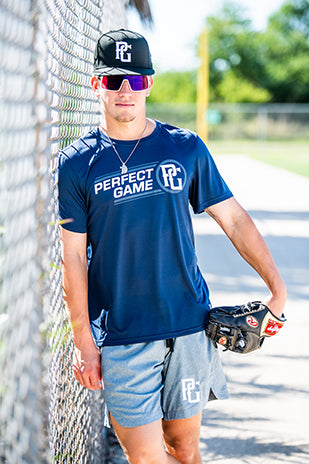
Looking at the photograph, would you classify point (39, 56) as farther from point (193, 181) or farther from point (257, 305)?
point (257, 305)

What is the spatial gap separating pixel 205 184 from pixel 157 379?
2.78ft

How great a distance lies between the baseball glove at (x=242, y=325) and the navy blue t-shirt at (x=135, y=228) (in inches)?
4.6

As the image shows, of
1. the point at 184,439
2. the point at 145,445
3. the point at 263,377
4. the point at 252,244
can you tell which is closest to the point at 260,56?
the point at 263,377

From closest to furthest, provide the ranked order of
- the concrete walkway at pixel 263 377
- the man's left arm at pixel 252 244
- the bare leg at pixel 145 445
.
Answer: the bare leg at pixel 145 445 → the man's left arm at pixel 252 244 → the concrete walkway at pixel 263 377

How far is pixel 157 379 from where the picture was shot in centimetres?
292

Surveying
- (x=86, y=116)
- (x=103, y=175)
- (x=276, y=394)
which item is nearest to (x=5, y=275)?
(x=103, y=175)

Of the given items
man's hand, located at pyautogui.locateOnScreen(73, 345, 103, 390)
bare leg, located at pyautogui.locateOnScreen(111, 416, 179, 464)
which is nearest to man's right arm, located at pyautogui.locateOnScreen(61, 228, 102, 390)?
man's hand, located at pyautogui.locateOnScreen(73, 345, 103, 390)

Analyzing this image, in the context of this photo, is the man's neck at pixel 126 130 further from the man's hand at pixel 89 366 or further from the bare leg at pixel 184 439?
the bare leg at pixel 184 439

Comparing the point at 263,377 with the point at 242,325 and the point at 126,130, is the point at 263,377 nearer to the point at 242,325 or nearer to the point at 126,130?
the point at 242,325

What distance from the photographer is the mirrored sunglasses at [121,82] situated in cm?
287

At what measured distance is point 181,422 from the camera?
3.01m

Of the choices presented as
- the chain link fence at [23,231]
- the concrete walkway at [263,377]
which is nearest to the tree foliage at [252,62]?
the concrete walkway at [263,377]

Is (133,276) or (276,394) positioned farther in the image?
(276,394)

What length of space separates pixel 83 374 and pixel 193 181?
930mm
